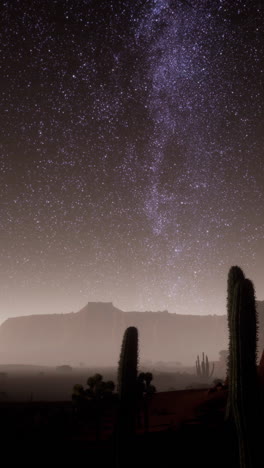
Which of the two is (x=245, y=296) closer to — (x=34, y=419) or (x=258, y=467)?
(x=258, y=467)

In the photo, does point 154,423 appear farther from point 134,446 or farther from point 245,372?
point 245,372

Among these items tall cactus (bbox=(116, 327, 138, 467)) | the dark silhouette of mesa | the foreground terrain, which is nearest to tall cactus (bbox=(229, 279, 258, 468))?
the dark silhouette of mesa

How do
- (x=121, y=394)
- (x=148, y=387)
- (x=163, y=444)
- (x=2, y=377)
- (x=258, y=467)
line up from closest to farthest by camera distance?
(x=258, y=467) < (x=121, y=394) < (x=163, y=444) < (x=148, y=387) < (x=2, y=377)

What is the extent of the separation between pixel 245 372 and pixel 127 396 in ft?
13.2

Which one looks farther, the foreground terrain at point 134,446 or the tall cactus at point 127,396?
the foreground terrain at point 134,446

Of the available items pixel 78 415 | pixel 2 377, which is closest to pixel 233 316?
pixel 78 415

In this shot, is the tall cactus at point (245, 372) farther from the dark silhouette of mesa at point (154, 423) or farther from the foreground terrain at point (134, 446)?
the foreground terrain at point (134, 446)

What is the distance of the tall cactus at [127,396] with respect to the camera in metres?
10.0

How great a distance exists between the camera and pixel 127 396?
1071 cm

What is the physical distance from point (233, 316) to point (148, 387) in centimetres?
909

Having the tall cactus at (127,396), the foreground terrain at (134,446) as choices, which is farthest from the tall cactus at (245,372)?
the foreground terrain at (134,446)

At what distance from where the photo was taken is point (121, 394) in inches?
430

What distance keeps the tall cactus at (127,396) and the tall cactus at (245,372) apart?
3273mm

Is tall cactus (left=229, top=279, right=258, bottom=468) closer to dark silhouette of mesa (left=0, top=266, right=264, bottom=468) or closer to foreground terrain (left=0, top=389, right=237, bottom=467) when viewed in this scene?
dark silhouette of mesa (left=0, top=266, right=264, bottom=468)
